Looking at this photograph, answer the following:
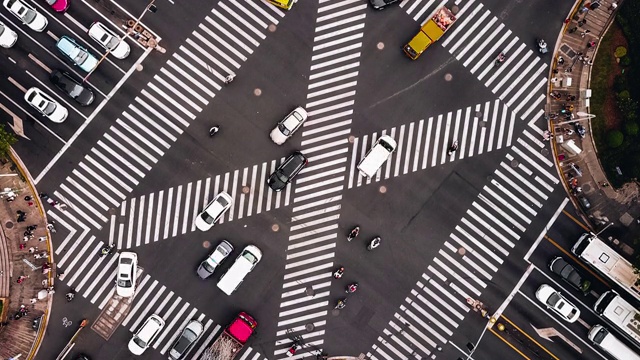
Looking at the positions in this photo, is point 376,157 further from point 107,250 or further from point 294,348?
point 107,250

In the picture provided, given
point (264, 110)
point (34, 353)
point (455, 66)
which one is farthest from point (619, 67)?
point (34, 353)

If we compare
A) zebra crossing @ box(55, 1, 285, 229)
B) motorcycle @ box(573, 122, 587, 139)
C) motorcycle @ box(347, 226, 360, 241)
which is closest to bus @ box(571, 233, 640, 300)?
motorcycle @ box(573, 122, 587, 139)

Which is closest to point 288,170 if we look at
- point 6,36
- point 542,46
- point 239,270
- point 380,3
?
point 239,270

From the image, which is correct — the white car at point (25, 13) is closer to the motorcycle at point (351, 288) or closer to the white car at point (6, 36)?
the white car at point (6, 36)

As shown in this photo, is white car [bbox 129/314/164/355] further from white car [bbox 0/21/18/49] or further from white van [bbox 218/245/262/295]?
white car [bbox 0/21/18/49]

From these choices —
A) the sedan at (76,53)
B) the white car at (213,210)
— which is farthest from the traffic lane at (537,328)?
the sedan at (76,53)
